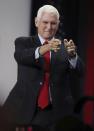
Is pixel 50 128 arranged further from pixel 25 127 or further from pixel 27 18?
pixel 27 18

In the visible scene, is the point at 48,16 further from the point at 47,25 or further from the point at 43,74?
the point at 43,74

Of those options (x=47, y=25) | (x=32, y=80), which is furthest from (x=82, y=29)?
→ (x=32, y=80)

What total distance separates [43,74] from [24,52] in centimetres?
10

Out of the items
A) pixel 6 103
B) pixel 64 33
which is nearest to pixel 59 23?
pixel 64 33

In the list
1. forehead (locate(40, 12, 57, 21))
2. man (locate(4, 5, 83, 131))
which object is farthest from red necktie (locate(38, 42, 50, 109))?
forehead (locate(40, 12, 57, 21))

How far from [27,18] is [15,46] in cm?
10

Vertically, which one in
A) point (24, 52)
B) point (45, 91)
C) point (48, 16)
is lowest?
point (45, 91)

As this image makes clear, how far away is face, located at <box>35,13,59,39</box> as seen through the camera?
4.28m

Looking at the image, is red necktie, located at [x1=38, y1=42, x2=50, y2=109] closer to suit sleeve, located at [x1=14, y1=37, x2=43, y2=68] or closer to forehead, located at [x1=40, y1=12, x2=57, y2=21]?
suit sleeve, located at [x1=14, y1=37, x2=43, y2=68]

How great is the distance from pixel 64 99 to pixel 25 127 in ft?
0.51

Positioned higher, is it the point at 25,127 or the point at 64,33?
the point at 64,33

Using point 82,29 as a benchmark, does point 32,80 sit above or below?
below

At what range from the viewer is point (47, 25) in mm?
4285

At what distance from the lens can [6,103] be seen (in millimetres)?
4301
